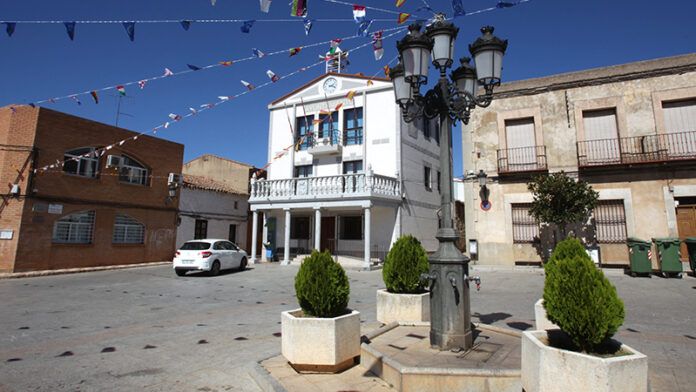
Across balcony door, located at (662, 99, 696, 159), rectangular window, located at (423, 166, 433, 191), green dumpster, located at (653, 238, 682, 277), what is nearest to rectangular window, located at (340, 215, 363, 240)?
rectangular window, located at (423, 166, 433, 191)

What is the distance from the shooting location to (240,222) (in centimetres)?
2744

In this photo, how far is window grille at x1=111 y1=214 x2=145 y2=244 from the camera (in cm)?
1888

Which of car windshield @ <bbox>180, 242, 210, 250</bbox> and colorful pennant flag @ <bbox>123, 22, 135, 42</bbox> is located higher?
colorful pennant flag @ <bbox>123, 22, 135, 42</bbox>

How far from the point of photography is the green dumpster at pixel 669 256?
12.2 metres

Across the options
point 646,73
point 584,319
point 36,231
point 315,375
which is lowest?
point 315,375

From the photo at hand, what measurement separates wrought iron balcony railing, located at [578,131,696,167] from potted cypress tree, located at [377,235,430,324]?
1206 cm

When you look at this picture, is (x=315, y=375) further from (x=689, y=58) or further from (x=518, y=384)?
(x=689, y=58)

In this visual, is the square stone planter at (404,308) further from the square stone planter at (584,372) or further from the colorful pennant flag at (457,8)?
the colorful pennant flag at (457,8)

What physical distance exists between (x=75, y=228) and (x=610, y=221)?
2258 cm

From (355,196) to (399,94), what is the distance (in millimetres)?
12196

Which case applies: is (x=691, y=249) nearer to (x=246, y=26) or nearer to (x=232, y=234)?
(x=246, y=26)

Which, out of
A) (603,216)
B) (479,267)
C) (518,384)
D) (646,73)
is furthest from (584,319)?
(646,73)

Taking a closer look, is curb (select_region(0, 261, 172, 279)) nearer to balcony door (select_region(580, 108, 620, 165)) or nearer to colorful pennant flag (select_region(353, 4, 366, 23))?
colorful pennant flag (select_region(353, 4, 366, 23))

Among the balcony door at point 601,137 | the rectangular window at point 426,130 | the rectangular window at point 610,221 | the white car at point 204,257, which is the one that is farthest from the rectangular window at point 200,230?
the rectangular window at point 610,221
